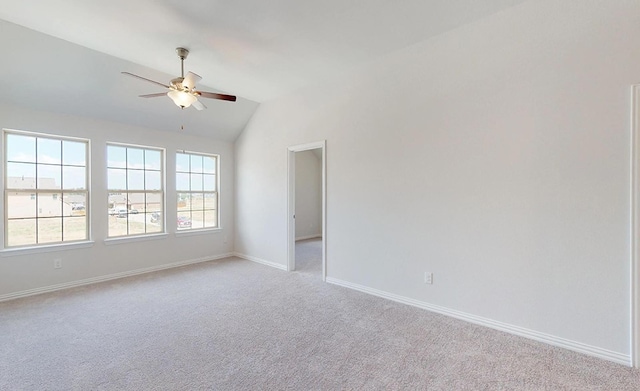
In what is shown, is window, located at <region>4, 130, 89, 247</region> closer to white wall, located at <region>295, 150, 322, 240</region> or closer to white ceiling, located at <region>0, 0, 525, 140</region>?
white ceiling, located at <region>0, 0, 525, 140</region>

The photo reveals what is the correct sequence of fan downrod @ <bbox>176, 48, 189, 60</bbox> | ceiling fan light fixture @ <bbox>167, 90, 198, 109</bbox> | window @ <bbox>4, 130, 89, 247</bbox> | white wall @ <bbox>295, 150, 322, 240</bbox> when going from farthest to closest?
1. white wall @ <bbox>295, 150, 322, 240</bbox>
2. window @ <bbox>4, 130, 89, 247</bbox>
3. fan downrod @ <bbox>176, 48, 189, 60</bbox>
4. ceiling fan light fixture @ <bbox>167, 90, 198, 109</bbox>

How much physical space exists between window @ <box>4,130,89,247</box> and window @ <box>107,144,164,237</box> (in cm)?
34

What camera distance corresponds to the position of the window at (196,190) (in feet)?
17.1

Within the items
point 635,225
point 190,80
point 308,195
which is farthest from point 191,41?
point 308,195

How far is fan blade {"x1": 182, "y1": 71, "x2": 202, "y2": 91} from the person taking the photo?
285 cm

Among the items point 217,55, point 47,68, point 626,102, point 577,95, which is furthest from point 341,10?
point 47,68

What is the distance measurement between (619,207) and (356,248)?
8.22 feet

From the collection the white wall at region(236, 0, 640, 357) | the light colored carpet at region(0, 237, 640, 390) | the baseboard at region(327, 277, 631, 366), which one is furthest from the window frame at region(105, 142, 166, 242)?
the baseboard at region(327, 277, 631, 366)

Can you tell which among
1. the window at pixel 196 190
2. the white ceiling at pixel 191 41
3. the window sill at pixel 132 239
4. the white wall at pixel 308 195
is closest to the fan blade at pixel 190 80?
the white ceiling at pixel 191 41

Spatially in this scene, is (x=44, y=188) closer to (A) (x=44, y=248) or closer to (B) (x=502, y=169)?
(A) (x=44, y=248)

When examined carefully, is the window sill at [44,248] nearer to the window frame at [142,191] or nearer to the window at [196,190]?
the window frame at [142,191]

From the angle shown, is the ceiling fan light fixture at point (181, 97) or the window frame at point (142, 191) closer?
the ceiling fan light fixture at point (181, 97)

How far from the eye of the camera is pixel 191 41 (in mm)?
3057

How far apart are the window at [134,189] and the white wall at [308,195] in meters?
3.81
